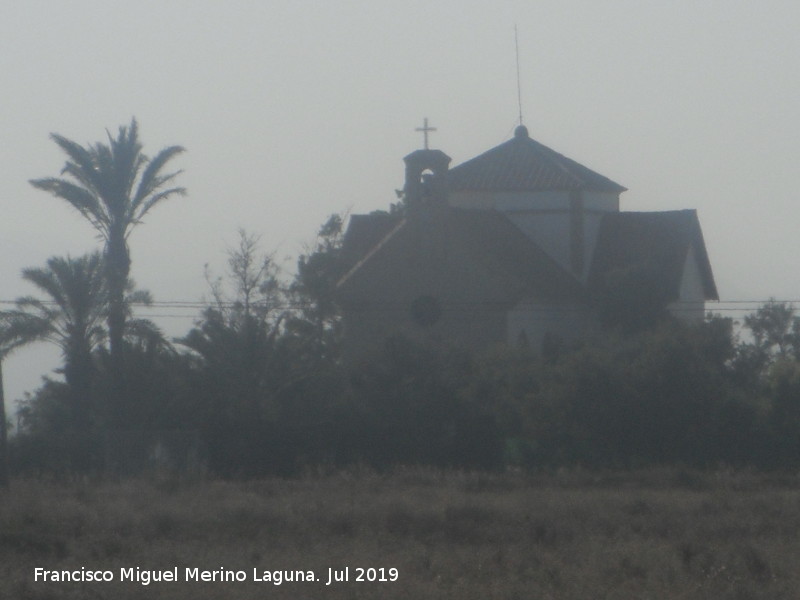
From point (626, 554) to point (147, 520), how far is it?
7148 millimetres

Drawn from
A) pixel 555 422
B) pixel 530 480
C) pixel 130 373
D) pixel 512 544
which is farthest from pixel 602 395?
pixel 512 544

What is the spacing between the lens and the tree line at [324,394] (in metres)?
32.2

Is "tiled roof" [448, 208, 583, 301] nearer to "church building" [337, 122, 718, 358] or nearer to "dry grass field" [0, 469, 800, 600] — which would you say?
"church building" [337, 122, 718, 358]

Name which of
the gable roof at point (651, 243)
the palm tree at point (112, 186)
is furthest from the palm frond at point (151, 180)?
the gable roof at point (651, 243)

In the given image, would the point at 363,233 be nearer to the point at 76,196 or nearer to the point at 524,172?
the point at 524,172

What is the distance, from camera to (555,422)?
32438 millimetres

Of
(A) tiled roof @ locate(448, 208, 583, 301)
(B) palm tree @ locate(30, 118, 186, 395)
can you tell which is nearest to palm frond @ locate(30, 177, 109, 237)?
(B) palm tree @ locate(30, 118, 186, 395)

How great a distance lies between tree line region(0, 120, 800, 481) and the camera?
32.2 m

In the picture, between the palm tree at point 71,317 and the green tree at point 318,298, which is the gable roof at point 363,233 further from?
the palm tree at point 71,317

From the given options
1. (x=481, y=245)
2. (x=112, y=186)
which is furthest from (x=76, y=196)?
(x=481, y=245)

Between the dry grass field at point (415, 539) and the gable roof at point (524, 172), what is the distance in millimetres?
24608

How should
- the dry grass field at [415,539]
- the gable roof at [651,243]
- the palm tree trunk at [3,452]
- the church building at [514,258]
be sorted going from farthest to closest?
1. the gable roof at [651,243]
2. the church building at [514,258]
3. the palm tree trunk at [3,452]
4. the dry grass field at [415,539]

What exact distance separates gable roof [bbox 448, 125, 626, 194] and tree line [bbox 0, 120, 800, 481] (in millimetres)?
12872

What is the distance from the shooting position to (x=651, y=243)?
49.6 meters
